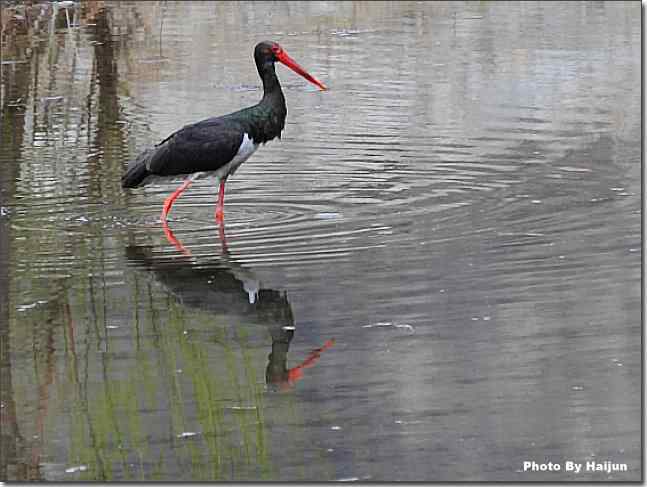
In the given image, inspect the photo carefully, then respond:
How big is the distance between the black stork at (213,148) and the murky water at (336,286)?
0.68 ft

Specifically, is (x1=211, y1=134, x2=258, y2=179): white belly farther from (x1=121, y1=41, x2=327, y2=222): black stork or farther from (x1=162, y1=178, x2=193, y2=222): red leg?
(x1=162, y1=178, x2=193, y2=222): red leg

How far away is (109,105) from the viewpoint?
1277 centimetres

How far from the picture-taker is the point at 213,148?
8.56 metres

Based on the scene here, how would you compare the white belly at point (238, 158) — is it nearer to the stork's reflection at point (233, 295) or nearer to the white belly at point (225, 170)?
the white belly at point (225, 170)

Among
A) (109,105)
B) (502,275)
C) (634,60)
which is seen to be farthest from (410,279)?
(634,60)

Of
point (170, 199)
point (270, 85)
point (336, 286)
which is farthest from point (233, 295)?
point (270, 85)

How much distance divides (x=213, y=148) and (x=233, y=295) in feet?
6.26

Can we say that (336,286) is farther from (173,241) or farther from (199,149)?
(199,149)

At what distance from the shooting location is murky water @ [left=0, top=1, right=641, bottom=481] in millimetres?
4953

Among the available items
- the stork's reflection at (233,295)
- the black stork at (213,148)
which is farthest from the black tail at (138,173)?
the stork's reflection at (233,295)

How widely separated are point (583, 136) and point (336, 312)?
4775 millimetres

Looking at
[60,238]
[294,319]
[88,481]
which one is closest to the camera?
[88,481]

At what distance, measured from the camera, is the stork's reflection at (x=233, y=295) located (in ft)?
18.9

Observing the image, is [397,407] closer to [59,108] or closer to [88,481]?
[88,481]
